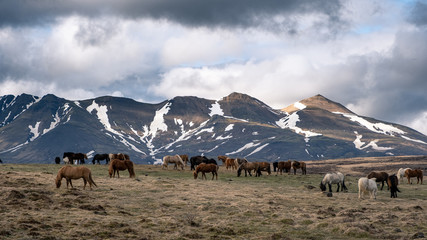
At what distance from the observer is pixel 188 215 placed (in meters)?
26.7

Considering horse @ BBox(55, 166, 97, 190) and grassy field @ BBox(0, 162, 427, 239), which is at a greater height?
horse @ BBox(55, 166, 97, 190)

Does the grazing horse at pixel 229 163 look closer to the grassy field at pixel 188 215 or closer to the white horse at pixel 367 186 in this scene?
the white horse at pixel 367 186

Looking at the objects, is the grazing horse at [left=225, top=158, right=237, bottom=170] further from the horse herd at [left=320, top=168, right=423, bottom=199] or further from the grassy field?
the grassy field

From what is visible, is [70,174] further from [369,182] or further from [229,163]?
[229,163]

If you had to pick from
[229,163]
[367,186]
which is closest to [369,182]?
[367,186]

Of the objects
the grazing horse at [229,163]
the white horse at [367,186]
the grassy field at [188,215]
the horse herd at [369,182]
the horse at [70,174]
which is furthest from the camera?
the grazing horse at [229,163]

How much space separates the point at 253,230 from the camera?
23.3 m

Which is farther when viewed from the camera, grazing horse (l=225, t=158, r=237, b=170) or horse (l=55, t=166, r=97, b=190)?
grazing horse (l=225, t=158, r=237, b=170)

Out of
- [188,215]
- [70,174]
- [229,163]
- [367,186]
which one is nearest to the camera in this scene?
[188,215]

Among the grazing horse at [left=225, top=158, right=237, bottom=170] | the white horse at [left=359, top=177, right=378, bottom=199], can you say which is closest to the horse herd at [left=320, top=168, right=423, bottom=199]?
the white horse at [left=359, top=177, right=378, bottom=199]

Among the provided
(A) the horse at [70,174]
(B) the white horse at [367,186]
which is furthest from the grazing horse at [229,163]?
(A) the horse at [70,174]

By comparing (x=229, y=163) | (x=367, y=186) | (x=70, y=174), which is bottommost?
(x=367, y=186)

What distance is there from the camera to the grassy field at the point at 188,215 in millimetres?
20938

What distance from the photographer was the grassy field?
20938 mm
